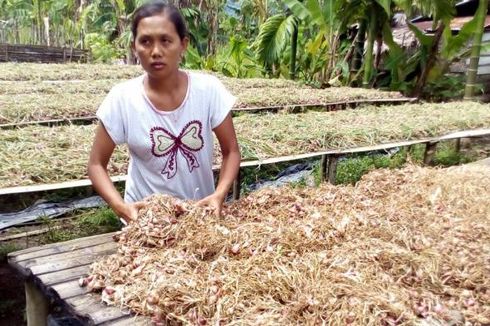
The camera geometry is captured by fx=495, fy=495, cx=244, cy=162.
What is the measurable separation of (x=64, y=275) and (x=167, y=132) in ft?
2.06

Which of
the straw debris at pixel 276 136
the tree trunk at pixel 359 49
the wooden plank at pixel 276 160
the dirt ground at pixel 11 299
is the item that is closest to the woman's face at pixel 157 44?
the wooden plank at pixel 276 160

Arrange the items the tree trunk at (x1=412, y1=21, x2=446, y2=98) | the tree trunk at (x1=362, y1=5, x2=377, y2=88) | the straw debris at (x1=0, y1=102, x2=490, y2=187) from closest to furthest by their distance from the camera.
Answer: the straw debris at (x1=0, y1=102, x2=490, y2=187), the tree trunk at (x1=362, y1=5, x2=377, y2=88), the tree trunk at (x1=412, y1=21, x2=446, y2=98)

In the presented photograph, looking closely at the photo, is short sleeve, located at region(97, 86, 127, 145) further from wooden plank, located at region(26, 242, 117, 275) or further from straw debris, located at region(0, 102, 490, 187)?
straw debris, located at region(0, 102, 490, 187)

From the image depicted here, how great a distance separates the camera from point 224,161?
1.95 meters

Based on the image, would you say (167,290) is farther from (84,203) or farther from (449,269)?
(84,203)

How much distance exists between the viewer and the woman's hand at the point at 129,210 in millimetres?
1650

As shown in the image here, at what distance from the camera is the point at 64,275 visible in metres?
1.50

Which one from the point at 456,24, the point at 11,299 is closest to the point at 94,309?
the point at 11,299

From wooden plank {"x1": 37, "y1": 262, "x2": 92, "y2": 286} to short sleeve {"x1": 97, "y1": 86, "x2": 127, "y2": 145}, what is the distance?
495 mm

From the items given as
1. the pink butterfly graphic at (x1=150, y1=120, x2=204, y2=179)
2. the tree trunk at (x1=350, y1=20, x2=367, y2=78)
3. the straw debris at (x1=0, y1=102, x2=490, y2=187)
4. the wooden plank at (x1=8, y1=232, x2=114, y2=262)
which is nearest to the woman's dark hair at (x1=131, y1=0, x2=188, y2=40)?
the pink butterfly graphic at (x1=150, y1=120, x2=204, y2=179)

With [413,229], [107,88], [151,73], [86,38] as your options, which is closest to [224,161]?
[151,73]

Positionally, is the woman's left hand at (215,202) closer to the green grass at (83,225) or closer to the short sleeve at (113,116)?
the short sleeve at (113,116)

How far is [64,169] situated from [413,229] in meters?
2.30

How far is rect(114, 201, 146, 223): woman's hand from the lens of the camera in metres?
1.65
